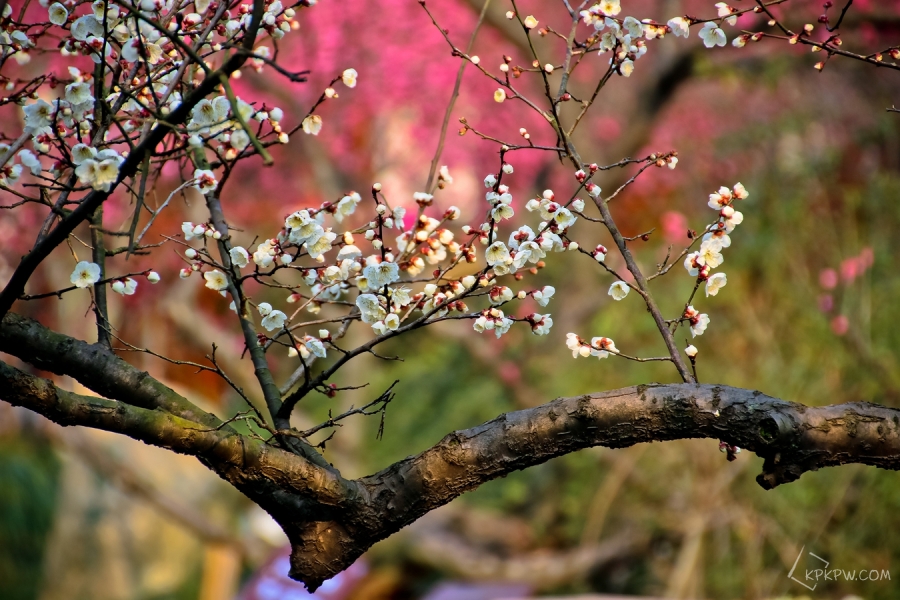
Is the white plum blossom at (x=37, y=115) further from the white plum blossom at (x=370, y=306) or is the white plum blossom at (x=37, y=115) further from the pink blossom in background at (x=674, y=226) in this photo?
the pink blossom in background at (x=674, y=226)

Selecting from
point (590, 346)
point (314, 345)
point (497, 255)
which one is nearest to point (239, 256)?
point (314, 345)

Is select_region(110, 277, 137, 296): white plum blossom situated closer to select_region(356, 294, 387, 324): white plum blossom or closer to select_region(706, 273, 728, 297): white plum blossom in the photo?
select_region(356, 294, 387, 324): white plum blossom

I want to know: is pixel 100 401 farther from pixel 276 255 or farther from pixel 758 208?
pixel 758 208

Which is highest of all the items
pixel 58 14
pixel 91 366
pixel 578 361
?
pixel 578 361

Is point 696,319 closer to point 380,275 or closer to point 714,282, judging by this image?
point 714,282

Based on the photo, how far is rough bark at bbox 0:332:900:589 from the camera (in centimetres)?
140

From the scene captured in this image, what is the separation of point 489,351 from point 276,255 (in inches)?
199

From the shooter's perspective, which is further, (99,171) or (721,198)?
(721,198)

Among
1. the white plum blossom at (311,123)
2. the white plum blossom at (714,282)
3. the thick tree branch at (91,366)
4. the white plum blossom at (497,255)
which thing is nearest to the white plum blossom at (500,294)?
the white plum blossom at (497,255)

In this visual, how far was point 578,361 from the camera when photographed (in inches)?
224

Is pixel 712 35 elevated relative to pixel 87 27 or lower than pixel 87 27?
elevated

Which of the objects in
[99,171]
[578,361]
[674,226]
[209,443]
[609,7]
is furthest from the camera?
[578,361]

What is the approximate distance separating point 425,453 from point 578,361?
423 cm

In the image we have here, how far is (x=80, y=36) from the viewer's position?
1.55 m
